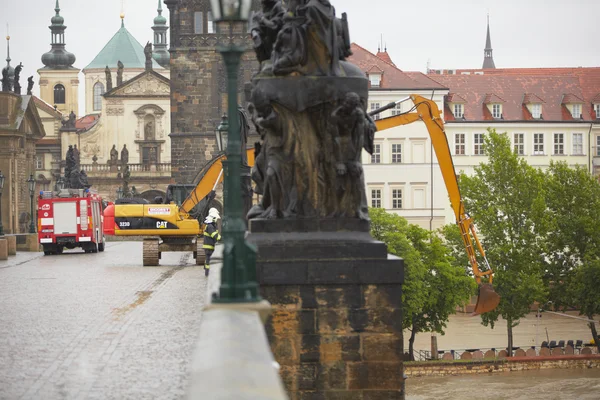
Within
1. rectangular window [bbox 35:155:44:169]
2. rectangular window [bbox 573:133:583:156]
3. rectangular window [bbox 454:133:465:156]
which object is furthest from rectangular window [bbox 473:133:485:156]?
rectangular window [bbox 35:155:44:169]

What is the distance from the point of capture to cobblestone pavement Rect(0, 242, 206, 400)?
11391mm

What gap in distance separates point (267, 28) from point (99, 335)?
401cm

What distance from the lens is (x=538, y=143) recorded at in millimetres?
84188

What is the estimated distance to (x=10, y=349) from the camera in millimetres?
13977

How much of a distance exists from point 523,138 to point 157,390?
74884mm

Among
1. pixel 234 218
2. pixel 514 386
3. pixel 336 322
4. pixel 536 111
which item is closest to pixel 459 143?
pixel 536 111

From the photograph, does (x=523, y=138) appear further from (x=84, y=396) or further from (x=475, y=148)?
(x=84, y=396)

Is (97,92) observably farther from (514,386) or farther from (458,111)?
(514,386)

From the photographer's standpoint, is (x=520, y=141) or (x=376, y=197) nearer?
(x=376, y=197)

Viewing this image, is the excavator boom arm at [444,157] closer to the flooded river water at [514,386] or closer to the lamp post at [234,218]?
the flooded river water at [514,386]

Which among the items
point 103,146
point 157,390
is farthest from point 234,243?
point 103,146

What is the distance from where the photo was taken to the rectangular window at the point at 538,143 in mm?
84125

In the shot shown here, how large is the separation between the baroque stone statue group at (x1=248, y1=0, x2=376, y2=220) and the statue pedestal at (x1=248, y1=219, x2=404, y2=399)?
2.73 feet

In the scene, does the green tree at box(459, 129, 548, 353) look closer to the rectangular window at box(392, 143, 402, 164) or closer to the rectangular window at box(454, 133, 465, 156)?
the rectangular window at box(392, 143, 402, 164)
